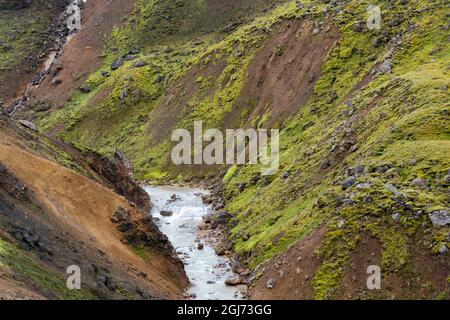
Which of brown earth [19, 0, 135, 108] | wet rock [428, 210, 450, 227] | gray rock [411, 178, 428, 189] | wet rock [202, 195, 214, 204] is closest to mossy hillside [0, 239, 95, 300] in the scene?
wet rock [428, 210, 450, 227]

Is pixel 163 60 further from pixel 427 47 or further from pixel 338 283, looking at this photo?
pixel 338 283

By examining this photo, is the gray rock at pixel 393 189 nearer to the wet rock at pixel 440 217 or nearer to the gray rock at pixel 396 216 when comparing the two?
the gray rock at pixel 396 216

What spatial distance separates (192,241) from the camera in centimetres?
3916

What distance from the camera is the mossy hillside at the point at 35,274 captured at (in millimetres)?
22250

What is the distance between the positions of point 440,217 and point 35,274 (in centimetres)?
1550

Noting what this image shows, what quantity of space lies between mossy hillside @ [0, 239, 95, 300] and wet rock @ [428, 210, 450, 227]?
13.5 m

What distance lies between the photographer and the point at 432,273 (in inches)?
917

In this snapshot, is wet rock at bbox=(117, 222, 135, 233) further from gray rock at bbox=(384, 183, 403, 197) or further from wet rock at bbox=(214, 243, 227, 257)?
gray rock at bbox=(384, 183, 403, 197)

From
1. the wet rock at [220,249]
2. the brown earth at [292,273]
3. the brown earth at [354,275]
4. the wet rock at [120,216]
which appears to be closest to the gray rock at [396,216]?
the brown earth at [354,275]

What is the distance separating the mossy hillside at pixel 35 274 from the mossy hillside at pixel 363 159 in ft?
32.1

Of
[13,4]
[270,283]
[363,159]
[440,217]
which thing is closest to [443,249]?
[440,217]
